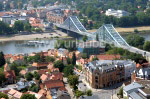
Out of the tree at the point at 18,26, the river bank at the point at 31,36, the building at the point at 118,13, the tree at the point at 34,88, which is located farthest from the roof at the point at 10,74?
the building at the point at 118,13

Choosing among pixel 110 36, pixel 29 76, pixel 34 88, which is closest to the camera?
pixel 34 88

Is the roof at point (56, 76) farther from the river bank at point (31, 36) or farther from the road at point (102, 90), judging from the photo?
the river bank at point (31, 36)

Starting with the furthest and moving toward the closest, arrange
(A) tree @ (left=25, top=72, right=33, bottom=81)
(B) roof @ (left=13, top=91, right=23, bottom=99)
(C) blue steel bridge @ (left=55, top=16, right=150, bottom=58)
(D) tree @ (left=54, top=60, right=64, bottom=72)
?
(C) blue steel bridge @ (left=55, top=16, right=150, bottom=58) < (D) tree @ (left=54, top=60, right=64, bottom=72) < (A) tree @ (left=25, top=72, right=33, bottom=81) < (B) roof @ (left=13, top=91, right=23, bottom=99)

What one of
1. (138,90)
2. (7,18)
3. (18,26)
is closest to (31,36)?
(18,26)

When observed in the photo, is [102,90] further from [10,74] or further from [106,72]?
[10,74]

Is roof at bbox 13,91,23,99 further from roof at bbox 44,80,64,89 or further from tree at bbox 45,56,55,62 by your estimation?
tree at bbox 45,56,55,62

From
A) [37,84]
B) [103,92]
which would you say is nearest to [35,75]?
[37,84]

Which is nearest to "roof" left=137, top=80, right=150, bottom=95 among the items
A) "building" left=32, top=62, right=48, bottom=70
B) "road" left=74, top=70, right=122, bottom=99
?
"road" left=74, top=70, right=122, bottom=99

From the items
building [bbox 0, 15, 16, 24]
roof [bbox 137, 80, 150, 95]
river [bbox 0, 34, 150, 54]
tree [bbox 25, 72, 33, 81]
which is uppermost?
building [bbox 0, 15, 16, 24]
